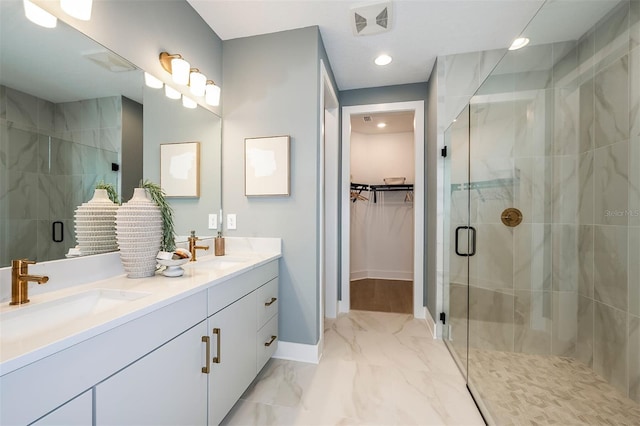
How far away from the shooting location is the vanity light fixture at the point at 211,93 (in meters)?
2.01

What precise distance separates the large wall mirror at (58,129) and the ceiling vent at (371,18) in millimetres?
1497

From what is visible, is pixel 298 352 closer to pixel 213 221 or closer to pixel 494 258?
pixel 213 221

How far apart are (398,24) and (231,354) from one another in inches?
99.4

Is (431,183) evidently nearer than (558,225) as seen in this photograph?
No

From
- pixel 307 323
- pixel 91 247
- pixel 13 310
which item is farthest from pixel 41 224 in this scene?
pixel 307 323

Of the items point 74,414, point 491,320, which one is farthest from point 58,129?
point 491,320

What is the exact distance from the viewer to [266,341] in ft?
6.02

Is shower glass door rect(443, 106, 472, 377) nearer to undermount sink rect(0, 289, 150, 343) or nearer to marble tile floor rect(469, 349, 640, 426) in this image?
marble tile floor rect(469, 349, 640, 426)

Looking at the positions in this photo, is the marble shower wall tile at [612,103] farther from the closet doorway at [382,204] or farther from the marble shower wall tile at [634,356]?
the closet doorway at [382,204]

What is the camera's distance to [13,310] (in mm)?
861

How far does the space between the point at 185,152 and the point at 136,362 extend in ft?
4.67

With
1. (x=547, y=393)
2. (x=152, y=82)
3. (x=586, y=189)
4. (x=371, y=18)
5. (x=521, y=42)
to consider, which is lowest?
(x=547, y=393)

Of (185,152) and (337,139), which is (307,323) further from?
(337,139)

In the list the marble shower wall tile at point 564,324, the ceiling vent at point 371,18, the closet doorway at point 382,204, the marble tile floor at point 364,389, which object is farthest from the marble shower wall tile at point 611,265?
the closet doorway at point 382,204
